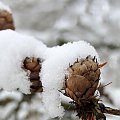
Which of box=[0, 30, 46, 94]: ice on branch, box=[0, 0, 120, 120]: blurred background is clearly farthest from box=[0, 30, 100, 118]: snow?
box=[0, 0, 120, 120]: blurred background

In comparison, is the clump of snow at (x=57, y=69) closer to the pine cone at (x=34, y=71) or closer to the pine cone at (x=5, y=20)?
the pine cone at (x=34, y=71)

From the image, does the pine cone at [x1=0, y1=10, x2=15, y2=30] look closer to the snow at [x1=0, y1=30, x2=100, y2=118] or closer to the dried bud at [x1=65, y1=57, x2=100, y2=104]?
the snow at [x1=0, y1=30, x2=100, y2=118]

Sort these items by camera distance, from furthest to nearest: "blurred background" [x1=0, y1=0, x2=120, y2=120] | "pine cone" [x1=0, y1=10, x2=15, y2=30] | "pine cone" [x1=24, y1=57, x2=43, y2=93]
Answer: "blurred background" [x1=0, y1=0, x2=120, y2=120] < "pine cone" [x1=0, y1=10, x2=15, y2=30] < "pine cone" [x1=24, y1=57, x2=43, y2=93]

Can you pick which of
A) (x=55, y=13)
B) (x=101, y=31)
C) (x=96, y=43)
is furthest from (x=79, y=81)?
(x=55, y=13)

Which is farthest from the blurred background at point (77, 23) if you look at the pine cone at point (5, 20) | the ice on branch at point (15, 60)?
the ice on branch at point (15, 60)

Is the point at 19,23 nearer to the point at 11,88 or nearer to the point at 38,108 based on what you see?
the point at 38,108

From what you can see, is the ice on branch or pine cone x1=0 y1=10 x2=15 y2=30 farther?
pine cone x1=0 y1=10 x2=15 y2=30
